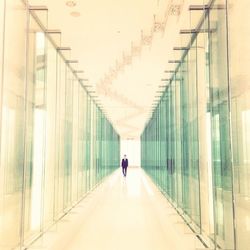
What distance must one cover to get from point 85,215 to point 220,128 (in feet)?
17.0

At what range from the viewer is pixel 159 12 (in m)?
5.99

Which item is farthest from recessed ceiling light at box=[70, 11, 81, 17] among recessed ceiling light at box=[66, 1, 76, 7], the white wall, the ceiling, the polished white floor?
the white wall

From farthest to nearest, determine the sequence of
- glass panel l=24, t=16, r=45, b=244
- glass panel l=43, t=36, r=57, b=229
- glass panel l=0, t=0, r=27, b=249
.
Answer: glass panel l=43, t=36, r=57, b=229 → glass panel l=24, t=16, r=45, b=244 → glass panel l=0, t=0, r=27, b=249

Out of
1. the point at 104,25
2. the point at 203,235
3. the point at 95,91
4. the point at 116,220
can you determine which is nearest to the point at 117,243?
the point at 203,235

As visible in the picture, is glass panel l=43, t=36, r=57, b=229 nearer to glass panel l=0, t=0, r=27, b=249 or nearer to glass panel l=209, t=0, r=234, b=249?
glass panel l=0, t=0, r=27, b=249

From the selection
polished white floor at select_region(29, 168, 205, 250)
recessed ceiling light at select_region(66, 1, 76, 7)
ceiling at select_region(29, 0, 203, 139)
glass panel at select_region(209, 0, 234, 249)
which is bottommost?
polished white floor at select_region(29, 168, 205, 250)

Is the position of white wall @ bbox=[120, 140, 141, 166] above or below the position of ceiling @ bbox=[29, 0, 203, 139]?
below

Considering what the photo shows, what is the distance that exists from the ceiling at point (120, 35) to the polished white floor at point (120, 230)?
3.75 metres

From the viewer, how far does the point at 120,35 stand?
7062 mm

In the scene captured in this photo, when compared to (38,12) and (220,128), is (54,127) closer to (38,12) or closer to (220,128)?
(38,12)

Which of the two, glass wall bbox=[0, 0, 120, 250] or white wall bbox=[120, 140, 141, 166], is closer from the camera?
glass wall bbox=[0, 0, 120, 250]

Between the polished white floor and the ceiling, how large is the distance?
3.75 metres

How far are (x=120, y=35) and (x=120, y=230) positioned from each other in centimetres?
396

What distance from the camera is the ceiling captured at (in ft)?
19.0
